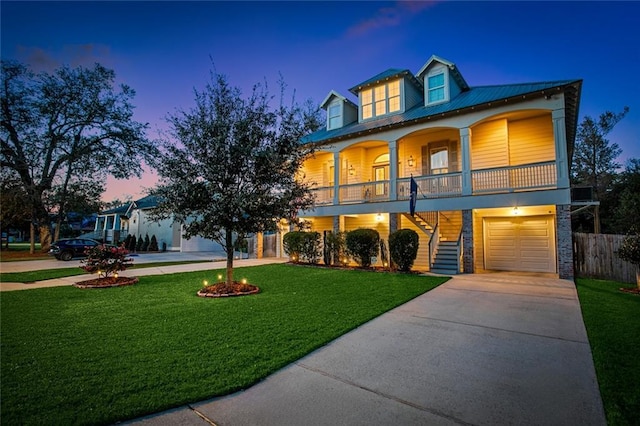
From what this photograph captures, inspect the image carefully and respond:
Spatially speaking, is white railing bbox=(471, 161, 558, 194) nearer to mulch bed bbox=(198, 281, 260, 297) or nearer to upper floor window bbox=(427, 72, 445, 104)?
upper floor window bbox=(427, 72, 445, 104)

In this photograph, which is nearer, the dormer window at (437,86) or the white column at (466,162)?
the white column at (466,162)

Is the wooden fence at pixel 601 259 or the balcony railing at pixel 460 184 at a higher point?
the balcony railing at pixel 460 184

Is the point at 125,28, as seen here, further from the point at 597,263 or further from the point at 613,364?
the point at 597,263

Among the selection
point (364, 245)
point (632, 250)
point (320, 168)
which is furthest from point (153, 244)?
point (632, 250)

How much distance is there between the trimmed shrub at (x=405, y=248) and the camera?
11.4m

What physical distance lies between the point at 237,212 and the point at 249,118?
2.46m

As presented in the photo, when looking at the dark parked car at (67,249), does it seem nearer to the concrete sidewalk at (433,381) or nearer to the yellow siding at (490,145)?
the concrete sidewalk at (433,381)

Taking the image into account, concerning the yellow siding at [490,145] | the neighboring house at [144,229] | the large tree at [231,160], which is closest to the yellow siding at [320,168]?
the yellow siding at [490,145]

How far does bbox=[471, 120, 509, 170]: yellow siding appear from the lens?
13.0 meters

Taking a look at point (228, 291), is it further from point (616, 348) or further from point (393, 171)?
point (393, 171)

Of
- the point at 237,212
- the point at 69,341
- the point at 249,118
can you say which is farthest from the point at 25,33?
the point at 69,341

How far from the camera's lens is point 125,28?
11219 mm

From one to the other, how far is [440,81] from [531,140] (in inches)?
199

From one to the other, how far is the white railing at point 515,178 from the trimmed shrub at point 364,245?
185 inches
